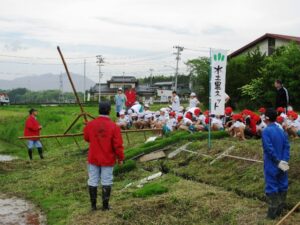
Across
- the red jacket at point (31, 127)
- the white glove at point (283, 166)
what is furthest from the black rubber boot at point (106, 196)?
the red jacket at point (31, 127)

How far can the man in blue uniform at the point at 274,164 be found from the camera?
7.23 metres

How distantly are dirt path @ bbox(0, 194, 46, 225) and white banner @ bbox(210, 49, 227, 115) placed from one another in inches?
208

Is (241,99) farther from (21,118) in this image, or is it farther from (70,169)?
(70,169)

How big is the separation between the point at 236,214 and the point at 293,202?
1.04 metres

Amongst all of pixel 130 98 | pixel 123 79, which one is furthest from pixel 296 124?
pixel 123 79

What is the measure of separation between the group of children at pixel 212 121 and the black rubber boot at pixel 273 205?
2.28 meters

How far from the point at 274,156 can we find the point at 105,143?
2986 mm

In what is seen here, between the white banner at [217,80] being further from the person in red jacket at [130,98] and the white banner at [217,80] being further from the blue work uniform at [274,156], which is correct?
the person in red jacket at [130,98]

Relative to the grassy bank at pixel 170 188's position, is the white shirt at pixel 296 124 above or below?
above

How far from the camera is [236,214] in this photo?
7.75m

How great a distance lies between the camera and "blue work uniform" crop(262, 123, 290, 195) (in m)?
7.23

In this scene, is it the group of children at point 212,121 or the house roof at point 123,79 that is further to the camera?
the house roof at point 123,79

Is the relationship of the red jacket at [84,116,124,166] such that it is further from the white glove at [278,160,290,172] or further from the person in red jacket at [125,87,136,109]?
the person in red jacket at [125,87,136,109]

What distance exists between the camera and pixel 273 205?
729 centimetres
